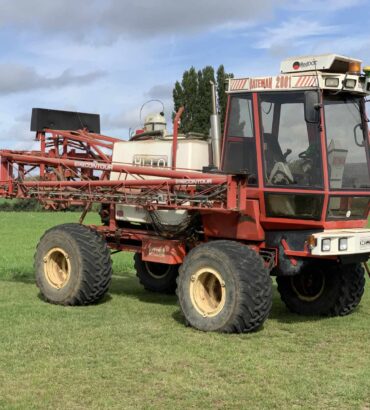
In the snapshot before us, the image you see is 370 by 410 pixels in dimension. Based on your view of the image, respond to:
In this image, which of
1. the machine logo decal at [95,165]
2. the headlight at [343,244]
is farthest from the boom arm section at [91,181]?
the headlight at [343,244]

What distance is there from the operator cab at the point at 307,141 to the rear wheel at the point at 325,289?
0.89 metres

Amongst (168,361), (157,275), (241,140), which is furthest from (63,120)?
(168,361)

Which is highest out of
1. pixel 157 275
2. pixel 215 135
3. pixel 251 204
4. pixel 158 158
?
pixel 215 135

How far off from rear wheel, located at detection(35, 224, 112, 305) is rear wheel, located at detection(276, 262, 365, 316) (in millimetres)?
2367

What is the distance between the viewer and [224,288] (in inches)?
285

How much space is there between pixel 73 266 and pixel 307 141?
3.51 meters

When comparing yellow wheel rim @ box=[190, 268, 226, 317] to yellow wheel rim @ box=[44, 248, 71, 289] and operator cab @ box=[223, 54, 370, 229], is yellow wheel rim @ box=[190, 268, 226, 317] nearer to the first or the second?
operator cab @ box=[223, 54, 370, 229]

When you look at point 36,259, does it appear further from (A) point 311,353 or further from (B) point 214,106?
(A) point 311,353

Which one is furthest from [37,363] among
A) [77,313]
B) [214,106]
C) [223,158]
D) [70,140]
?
[70,140]

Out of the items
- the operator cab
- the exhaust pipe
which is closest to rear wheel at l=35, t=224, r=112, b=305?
the exhaust pipe

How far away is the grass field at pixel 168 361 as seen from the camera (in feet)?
16.7

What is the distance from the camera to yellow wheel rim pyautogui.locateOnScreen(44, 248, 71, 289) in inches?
366

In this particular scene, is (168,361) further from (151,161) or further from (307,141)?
(151,161)

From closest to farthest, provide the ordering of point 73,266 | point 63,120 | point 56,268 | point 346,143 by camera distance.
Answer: point 346,143 < point 73,266 < point 56,268 < point 63,120
